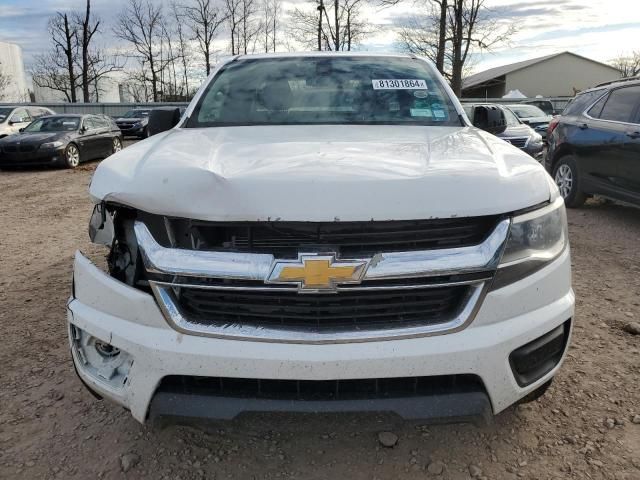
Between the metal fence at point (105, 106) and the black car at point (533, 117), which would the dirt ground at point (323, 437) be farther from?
the metal fence at point (105, 106)

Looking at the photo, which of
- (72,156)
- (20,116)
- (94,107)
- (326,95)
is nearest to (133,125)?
(20,116)

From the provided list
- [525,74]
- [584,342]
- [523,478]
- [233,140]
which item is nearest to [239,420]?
[523,478]

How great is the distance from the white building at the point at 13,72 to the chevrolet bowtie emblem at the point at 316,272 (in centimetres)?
4999

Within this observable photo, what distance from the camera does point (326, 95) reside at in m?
3.31

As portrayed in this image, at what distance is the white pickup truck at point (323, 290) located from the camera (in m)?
1.77

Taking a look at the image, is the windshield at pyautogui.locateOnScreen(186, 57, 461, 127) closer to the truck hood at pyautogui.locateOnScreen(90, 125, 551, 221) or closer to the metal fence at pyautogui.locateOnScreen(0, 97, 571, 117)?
the truck hood at pyautogui.locateOnScreen(90, 125, 551, 221)

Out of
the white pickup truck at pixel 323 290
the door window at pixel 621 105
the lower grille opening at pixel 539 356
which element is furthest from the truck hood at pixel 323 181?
the door window at pixel 621 105

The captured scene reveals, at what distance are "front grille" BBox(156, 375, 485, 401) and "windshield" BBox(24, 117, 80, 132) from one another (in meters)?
13.4

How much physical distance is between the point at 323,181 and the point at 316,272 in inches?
12.5

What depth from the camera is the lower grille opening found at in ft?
6.27

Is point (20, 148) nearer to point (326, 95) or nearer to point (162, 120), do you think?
point (162, 120)

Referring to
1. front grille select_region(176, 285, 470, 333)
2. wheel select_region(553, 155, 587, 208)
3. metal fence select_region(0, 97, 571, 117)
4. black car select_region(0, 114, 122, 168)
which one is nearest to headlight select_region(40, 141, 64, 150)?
black car select_region(0, 114, 122, 168)

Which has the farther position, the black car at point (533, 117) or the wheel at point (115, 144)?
the black car at point (533, 117)

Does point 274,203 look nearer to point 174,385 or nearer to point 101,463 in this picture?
point 174,385
